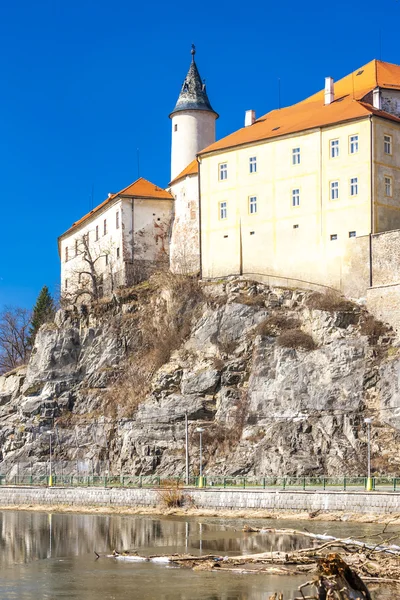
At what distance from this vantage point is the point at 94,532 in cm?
4659

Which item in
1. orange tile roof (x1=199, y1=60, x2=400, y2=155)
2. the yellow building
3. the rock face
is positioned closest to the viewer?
the rock face

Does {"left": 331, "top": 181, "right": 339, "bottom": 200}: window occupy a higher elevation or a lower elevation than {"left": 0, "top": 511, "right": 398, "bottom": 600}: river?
higher

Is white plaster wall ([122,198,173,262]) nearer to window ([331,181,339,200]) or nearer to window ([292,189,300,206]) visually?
window ([292,189,300,206])

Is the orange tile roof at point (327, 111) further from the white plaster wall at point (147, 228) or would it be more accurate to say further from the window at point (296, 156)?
the white plaster wall at point (147, 228)

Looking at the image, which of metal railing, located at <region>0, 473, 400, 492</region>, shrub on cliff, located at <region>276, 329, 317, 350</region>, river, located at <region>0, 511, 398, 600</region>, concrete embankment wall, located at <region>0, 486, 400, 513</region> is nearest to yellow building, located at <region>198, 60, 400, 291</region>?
shrub on cliff, located at <region>276, 329, 317, 350</region>

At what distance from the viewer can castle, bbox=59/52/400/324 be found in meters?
67.1

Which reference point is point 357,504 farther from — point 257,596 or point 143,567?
point 257,596

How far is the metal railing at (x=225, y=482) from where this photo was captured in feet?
164

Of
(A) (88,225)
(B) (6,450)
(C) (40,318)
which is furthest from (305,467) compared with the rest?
(C) (40,318)

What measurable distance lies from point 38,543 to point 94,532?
3336mm

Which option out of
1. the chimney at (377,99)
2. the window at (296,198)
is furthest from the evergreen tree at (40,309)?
the chimney at (377,99)

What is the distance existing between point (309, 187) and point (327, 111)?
19.3ft

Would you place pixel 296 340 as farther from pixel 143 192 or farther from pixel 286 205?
pixel 143 192

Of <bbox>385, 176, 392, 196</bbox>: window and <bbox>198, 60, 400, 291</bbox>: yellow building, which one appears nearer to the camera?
<bbox>198, 60, 400, 291</bbox>: yellow building
